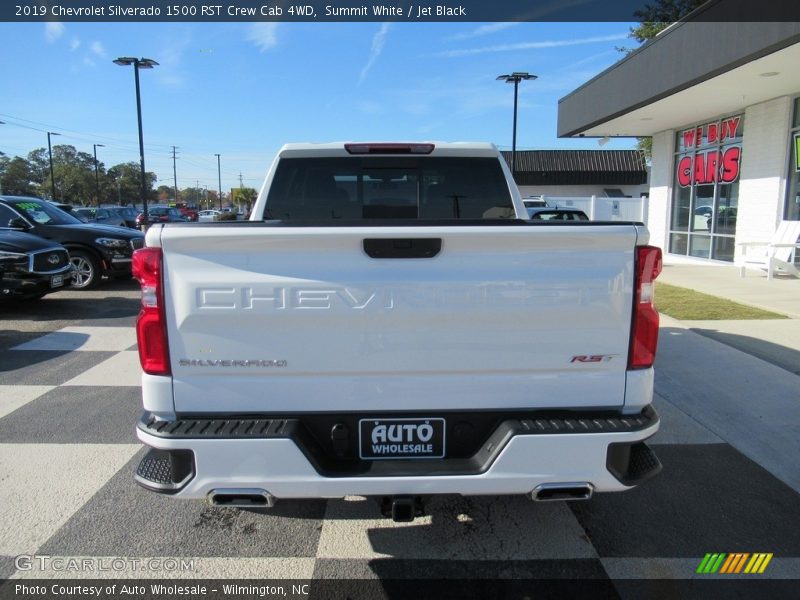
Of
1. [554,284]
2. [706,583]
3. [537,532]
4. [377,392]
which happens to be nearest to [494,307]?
[554,284]

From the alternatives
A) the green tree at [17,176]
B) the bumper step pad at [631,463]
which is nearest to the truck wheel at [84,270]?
the bumper step pad at [631,463]

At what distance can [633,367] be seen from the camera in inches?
91.2

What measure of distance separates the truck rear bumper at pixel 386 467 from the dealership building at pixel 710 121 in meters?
8.13

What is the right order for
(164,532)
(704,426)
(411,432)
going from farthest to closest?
1. (704,426)
2. (164,532)
3. (411,432)

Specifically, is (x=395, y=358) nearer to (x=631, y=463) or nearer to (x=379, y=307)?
(x=379, y=307)

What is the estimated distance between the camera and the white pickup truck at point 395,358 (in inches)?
86.4

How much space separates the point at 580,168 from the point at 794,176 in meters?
29.9

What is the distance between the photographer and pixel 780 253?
1109 centimetres

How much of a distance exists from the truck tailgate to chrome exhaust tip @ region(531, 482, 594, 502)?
1.55 ft

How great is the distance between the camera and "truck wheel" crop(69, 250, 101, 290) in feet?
34.8

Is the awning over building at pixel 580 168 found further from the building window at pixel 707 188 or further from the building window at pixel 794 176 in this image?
the building window at pixel 794 176

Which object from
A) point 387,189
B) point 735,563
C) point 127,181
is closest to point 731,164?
point 387,189

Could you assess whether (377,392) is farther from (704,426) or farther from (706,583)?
(704,426)

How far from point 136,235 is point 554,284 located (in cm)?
1101
